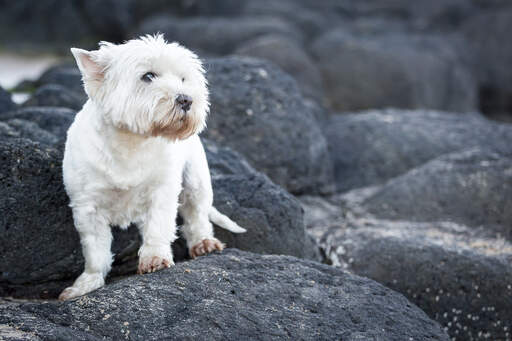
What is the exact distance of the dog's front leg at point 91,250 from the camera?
14.8 ft

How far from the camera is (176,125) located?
4.21m

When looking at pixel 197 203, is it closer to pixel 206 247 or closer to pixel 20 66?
pixel 206 247

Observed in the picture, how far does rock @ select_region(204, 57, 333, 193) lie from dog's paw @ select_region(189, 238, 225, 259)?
246 centimetres

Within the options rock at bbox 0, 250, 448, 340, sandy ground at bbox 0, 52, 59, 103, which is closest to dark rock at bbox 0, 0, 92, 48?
sandy ground at bbox 0, 52, 59, 103

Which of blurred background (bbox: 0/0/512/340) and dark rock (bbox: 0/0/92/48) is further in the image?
dark rock (bbox: 0/0/92/48)

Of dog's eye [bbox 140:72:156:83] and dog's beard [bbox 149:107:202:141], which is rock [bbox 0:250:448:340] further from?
dog's eye [bbox 140:72:156:83]

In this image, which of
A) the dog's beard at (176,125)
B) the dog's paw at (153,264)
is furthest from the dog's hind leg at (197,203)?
the dog's beard at (176,125)

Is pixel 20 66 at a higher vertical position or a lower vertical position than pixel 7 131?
lower

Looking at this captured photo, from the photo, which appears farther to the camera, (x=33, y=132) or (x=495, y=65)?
(x=495, y=65)

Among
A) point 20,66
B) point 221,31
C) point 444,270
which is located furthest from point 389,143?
point 20,66

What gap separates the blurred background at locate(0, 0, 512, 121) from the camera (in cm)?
1549

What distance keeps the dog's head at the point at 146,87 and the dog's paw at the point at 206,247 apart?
1008mm

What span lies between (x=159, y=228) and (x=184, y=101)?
0.99 metres

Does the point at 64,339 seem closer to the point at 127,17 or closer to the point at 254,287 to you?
the point at 254,287
